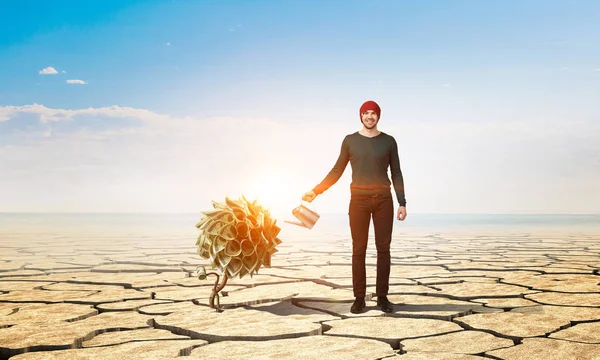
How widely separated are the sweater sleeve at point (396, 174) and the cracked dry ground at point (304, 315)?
22.3 inches

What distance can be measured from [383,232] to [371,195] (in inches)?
7.6

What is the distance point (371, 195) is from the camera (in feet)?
10.5

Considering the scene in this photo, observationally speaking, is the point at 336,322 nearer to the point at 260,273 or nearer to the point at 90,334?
the point at 90,334

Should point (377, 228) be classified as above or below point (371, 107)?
below

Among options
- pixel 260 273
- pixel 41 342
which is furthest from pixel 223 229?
pixel 260 273

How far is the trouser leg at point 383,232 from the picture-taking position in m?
3.19

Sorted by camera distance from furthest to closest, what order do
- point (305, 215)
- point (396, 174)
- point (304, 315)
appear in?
point (396, 174), point (305, 215), point (304, 315)

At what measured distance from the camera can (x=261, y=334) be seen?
257 centimetres

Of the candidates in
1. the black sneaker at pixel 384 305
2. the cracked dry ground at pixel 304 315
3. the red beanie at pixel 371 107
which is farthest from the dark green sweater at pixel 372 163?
the cracked dry ground at pixel 304 315

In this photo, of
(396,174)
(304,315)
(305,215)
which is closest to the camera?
(304,315)

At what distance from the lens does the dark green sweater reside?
10.5 feet

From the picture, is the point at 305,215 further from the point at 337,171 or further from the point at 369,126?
the point at 369,126

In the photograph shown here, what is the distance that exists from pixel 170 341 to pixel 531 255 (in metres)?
5.19

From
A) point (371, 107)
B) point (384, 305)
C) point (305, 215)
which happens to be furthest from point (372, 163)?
point (384, 305)
